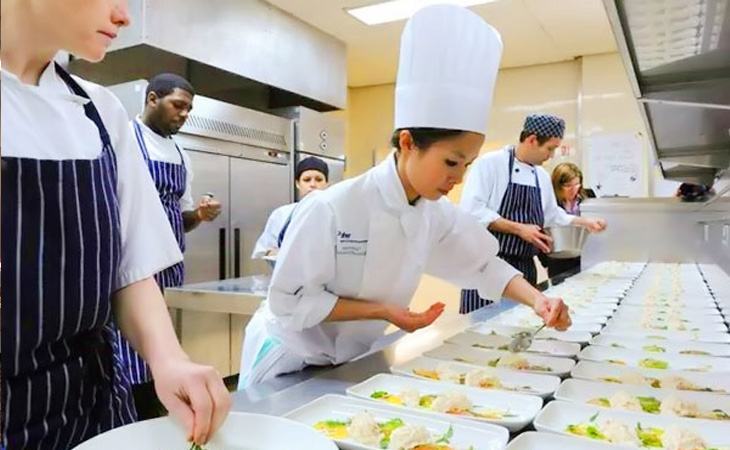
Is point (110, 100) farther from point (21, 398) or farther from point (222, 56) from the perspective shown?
point (222, 56)

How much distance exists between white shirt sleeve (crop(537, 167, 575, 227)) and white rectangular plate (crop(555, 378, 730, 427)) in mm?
2215

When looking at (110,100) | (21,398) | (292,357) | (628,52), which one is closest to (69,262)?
(21,398)

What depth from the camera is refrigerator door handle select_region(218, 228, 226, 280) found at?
3.73 meters

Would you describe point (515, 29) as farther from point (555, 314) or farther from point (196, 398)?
point (196, 398)

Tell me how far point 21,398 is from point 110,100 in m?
0.46

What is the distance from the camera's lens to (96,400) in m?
0.81

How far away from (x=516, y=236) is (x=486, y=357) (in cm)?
161

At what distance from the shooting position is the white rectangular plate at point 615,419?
0.81 meters

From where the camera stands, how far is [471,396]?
3.13 ft

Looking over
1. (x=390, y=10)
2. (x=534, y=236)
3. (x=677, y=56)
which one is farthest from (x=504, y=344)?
(x=390, y=10)

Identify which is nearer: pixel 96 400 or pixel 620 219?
pixel 96 400

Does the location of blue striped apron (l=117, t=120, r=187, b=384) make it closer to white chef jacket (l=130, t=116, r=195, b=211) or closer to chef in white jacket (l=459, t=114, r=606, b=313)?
white chef jacket (l=130, t=116, r=195, b=211)

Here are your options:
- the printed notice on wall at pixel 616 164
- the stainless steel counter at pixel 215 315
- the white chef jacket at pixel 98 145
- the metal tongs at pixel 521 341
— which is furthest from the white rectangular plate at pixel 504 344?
the printed notice on wall at pixel 616 164

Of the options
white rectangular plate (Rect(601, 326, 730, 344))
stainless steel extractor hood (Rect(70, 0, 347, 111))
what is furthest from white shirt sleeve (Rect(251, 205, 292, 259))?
white rectangular plate (Rect(601, 326, 730, 344))
